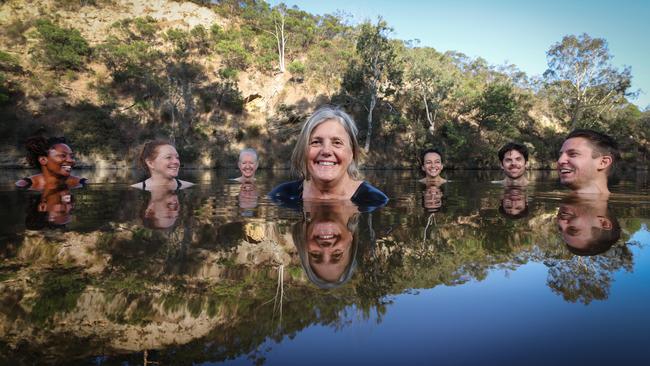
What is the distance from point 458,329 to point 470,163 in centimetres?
2849

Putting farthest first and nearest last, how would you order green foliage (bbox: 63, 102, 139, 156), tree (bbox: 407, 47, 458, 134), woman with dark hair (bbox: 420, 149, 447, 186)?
tree (bbox: 407, 47, 458, 134), green foliage (bbox: 63, 102, 139, 156), woman with dark hair (bbox: 420, 149, 447, 186)

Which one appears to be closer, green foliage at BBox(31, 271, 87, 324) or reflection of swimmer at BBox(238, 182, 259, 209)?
green foliage at BBox(31, 271, 87, 324)

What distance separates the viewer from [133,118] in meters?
28.9

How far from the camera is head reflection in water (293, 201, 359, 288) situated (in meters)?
1.29

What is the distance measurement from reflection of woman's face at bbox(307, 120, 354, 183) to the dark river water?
1.27 m

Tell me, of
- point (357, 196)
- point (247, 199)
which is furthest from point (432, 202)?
point (247, 199)

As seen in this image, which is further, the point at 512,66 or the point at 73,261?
the point at 512,66

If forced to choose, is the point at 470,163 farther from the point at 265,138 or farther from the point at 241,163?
the point at 241,163

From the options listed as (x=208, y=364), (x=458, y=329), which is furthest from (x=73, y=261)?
(x=458, y=329)

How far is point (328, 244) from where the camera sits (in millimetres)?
1780

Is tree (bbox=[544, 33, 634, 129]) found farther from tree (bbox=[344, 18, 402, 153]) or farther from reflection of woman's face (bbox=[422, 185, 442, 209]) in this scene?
reflection of woman's face (bbox=[422, 185, 442, 209])

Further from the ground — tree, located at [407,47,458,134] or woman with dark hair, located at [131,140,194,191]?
tree, located at [407,47,458,134]

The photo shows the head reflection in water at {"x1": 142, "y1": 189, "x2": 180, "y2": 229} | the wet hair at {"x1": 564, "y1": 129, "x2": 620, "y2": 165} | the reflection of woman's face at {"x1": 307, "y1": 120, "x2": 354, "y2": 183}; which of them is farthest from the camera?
the wet hair at {"x1": 564, "y1": 129, "x2": 620, "y2": 165}

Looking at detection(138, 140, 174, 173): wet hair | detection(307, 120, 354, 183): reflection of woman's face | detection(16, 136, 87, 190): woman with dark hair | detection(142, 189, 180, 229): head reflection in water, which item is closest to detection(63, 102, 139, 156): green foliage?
detection(16, 136, 87, 190): woman with dark hair
